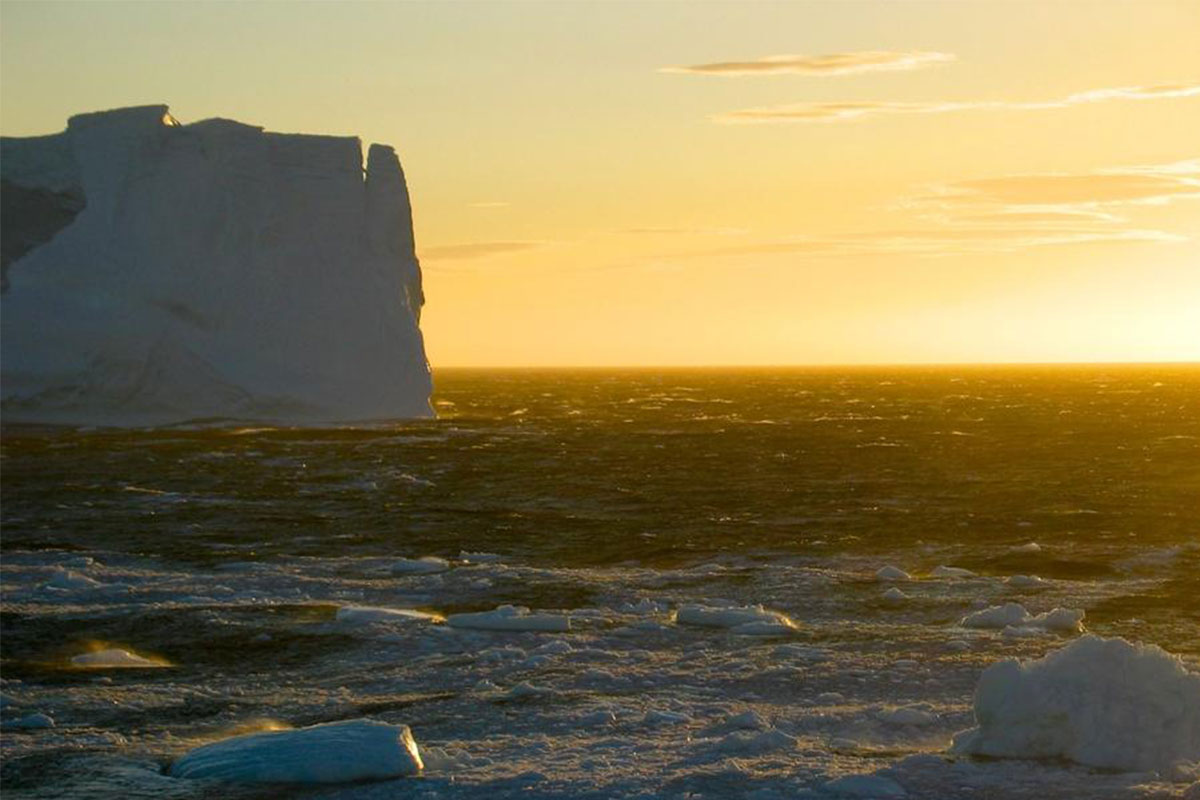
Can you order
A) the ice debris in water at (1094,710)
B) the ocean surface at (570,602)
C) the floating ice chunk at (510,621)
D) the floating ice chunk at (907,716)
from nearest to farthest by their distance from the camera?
the ice debris in water at (1094,710) < the ocean surface at (570,602) < the floating ice chunk at (907,716) < the floating ice chunk at (510,621)

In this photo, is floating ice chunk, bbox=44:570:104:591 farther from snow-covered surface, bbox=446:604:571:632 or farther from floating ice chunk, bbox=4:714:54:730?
floating ice chunk, bbox=4:714:54:730

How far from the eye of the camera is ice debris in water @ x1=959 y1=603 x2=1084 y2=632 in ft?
51.7

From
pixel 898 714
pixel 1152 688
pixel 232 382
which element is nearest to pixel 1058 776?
pixel 1152 688

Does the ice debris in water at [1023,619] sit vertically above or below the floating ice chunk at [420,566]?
above

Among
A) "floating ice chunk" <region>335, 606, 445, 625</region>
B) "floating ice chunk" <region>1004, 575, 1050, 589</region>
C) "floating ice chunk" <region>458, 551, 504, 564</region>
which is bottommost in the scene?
"floating ice chunk" <region>458, 551, 504, 564</region>

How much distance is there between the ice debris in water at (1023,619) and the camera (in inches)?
620

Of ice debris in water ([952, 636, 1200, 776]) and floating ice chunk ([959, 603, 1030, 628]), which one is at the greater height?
ice debris in water ([952, 636, 1200, 776])

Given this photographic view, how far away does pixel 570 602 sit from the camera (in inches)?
707

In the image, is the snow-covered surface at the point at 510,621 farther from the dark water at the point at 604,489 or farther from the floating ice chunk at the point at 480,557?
the dark water at the point at 604,489

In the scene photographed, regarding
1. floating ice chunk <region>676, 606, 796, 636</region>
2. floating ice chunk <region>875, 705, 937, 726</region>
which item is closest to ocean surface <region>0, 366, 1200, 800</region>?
floating ice chunk <region>875, 705, 937, 726</region>

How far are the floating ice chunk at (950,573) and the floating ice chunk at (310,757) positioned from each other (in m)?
10.8

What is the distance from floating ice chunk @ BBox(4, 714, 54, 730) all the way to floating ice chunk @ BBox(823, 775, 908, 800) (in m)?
6.21

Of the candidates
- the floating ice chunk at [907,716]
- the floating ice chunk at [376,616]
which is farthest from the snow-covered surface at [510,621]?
the floating ice chunk at [907,716]

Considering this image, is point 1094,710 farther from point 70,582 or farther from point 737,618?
point 70,582
